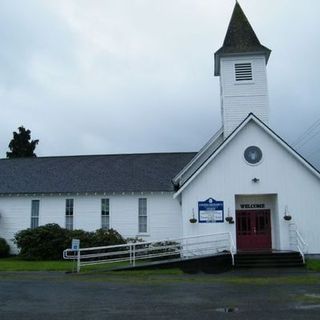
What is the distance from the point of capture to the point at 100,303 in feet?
39.9

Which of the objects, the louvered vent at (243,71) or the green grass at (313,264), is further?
the louvered vent at (243,71)

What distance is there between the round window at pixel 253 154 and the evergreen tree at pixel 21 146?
113 feet

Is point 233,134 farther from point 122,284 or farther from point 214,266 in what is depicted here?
point 122,284

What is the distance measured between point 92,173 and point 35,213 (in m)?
4.72

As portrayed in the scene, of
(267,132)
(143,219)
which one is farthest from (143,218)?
(267,132)

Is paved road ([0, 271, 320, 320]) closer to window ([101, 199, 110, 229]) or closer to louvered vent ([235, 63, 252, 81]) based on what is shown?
window ([101, 199, 110, 229])

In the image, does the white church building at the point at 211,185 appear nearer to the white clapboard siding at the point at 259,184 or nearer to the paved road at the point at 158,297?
the white clapboard siding at the point at 259,184

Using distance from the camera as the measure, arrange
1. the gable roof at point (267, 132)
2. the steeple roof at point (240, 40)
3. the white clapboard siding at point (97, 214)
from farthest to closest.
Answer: the white clapboard siding at point (97, 214) → the steeple roof at point (240, 40) → the gable roof at point (267, 132)

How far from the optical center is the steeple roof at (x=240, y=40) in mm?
29812

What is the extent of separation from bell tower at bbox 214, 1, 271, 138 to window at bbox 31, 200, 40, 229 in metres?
13.5

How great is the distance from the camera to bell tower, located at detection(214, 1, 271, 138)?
2916 cm

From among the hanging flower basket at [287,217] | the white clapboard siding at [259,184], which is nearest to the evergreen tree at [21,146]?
the white clapboard siding at [259,184]

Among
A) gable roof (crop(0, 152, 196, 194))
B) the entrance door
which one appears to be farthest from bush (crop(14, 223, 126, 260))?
the entrance door

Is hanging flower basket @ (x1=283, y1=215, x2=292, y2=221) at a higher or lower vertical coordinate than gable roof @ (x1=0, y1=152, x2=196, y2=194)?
lower
